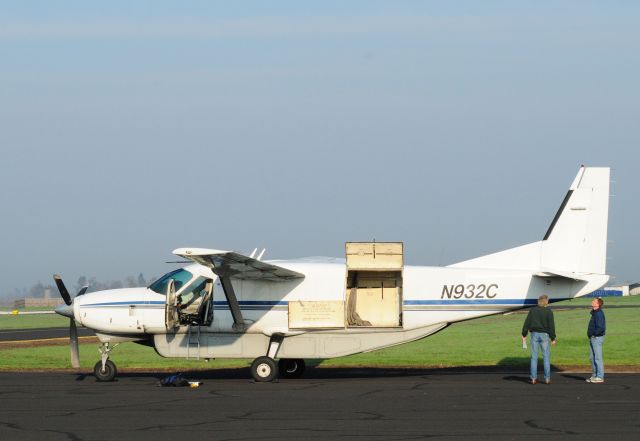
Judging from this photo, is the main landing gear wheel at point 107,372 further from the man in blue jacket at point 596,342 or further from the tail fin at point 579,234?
the man in blue jacket at point 596,342

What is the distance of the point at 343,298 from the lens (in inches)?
867

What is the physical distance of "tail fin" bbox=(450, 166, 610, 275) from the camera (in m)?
21.9

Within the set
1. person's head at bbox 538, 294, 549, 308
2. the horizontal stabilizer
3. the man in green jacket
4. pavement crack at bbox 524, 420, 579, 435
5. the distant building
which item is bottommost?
the distant building

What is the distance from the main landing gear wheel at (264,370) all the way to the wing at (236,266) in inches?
75.1

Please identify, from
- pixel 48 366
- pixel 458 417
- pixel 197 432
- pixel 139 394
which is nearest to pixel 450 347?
pixel 48 366

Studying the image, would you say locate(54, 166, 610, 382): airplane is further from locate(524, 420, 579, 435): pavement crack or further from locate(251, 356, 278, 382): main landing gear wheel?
locate(524, 420, 579, 435): pavement crack

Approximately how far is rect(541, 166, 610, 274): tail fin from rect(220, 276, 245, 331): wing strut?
6962mm

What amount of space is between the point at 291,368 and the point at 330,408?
A: 727cm

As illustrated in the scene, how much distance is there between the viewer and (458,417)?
14.4m

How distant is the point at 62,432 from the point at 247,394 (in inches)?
227

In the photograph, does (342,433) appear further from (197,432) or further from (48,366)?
(48,366)

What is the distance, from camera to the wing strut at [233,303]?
21.4 meters


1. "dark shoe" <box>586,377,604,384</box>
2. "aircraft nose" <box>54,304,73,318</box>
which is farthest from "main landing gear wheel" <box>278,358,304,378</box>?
"dark shoe" <box>586,377,604,384</box>

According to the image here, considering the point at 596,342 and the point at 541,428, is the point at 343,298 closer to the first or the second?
the point at 596,342
